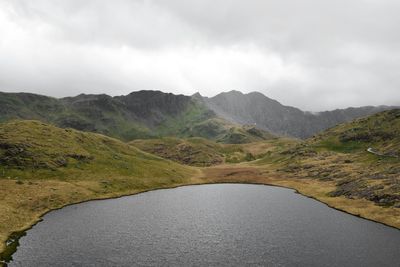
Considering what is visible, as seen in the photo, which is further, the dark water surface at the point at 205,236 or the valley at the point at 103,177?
the valley at the point at 103,177

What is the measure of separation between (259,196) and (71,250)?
8166cm

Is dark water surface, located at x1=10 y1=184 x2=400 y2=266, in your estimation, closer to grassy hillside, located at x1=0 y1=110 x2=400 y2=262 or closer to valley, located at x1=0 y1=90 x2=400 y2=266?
valley, located at x1=0 y1=90 x2=400 y2=266

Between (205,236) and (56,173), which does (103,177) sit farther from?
(205,236)

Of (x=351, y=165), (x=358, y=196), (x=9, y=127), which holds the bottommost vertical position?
(x=358, y=196)

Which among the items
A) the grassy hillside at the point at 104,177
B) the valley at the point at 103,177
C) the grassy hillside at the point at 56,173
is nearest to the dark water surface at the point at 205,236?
the valley at the point at 103,177

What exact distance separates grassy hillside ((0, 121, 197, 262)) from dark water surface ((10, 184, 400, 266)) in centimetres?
736

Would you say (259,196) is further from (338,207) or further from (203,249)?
(203,249)

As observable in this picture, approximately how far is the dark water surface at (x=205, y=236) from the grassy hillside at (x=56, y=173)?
736 centimetres

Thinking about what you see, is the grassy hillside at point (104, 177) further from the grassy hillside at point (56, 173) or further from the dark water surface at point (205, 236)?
the dark water surface at point (205, 236)

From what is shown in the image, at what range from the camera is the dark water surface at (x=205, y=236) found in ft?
194

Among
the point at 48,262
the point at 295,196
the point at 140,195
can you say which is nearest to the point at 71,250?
the point at 48,262

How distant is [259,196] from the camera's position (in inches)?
5143

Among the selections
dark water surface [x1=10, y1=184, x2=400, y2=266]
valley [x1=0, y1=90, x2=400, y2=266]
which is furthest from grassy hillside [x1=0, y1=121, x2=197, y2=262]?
dark water surface [x1=10, y1=184, x2=400, y2=266]

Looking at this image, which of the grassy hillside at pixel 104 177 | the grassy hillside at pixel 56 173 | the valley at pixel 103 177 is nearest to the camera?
the valley at pixel 103 177
